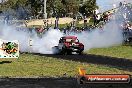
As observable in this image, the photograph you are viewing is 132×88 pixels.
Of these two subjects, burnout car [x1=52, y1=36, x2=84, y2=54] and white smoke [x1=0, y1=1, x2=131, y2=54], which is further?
white smoke [x1=0, y1=1, x2=131, y2=54]

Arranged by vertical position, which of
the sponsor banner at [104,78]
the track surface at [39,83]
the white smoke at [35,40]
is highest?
the sponsor banner at [104,78]

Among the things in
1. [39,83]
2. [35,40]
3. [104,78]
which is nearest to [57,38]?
[35,40]

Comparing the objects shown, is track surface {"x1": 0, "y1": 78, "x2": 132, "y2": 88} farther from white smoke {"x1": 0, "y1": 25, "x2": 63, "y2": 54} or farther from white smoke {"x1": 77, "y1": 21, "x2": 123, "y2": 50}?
white smoke {"x1": 77, "y1": 21, "x2": 123, "y2": 50}

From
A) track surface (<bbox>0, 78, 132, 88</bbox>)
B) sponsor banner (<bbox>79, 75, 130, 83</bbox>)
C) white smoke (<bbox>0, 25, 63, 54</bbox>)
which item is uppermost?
sponsor banner (<bbox>79, 75, 130, 83</bbox>)

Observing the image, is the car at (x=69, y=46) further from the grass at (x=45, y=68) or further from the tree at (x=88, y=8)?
the tree at (x=88, y=8)

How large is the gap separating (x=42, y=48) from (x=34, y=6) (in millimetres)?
79109

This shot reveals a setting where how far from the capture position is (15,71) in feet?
68.8

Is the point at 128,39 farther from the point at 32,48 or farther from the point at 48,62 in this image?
the point at 48,62

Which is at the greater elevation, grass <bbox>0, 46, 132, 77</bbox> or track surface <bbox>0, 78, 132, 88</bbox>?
track surface <bbox>0, 78, 132, 88</bbox>

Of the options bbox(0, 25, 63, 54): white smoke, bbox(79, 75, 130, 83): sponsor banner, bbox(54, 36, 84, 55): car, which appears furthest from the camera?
bbox(0, 25, 63, 54): white smoke

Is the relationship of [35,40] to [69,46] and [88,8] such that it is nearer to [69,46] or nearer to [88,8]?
[69,46]

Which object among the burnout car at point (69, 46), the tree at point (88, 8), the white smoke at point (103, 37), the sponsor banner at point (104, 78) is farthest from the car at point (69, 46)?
the tree at point (88, 8)

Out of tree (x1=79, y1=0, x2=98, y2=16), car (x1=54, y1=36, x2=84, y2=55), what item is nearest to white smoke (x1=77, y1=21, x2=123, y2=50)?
car (x1=54, y1=36, x2=84, y2=55)

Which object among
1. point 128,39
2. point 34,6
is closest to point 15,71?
point 128,39
